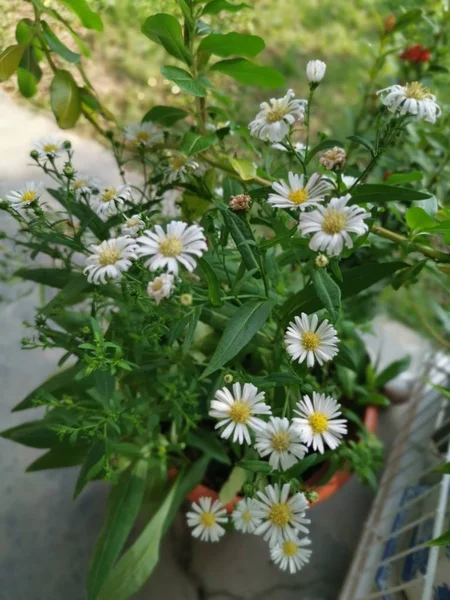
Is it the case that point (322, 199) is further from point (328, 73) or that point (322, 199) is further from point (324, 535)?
point (328, 73)

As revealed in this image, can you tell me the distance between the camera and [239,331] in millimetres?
446

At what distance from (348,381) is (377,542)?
20 centimetres

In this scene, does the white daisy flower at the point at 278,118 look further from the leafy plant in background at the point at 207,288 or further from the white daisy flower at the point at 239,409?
the white daisy flower at the point at 239,409

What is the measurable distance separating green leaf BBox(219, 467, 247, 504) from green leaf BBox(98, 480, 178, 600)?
0.22 ft

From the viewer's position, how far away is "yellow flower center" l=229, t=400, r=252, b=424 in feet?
1.43

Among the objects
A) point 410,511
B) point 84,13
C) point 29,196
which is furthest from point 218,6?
point 410,511

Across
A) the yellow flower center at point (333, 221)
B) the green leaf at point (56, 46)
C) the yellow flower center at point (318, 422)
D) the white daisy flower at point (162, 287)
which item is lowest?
the white daisy flower at point (162, 287)

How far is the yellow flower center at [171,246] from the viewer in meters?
0.39

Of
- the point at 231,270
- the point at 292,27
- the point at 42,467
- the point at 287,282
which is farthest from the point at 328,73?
the point at 42,467

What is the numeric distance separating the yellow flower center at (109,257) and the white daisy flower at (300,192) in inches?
4.7

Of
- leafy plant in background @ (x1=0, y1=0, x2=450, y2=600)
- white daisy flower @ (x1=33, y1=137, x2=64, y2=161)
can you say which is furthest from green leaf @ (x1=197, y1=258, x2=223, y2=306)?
white daisy flower @ (x1=33, y1=137, x2=64, y2=161)

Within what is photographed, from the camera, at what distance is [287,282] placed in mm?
676

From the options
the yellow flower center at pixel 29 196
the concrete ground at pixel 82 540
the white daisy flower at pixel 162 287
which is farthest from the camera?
the concrete ground at pixel 82 540

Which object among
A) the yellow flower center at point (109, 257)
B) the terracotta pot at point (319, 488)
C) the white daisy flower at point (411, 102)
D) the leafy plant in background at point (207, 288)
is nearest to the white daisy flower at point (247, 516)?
the leafy plant in background at point (207, 288)
